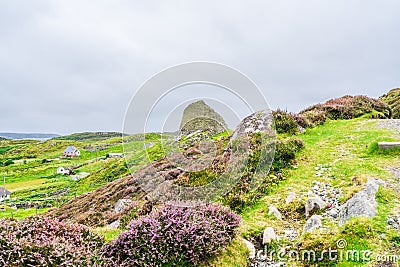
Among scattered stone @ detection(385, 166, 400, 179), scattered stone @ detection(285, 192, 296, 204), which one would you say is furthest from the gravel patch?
scattered stone @ detection(285, 192, 296, 204)

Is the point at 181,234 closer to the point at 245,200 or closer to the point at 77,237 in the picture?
the point at 77,237

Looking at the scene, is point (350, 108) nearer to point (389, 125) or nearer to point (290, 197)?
point (389, 125)

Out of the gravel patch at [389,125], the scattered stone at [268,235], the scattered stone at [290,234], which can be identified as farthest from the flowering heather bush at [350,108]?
the scattered stone at [268,235]

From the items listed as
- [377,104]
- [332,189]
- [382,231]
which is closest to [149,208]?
[332,189]

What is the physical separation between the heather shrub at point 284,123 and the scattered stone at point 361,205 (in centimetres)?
806

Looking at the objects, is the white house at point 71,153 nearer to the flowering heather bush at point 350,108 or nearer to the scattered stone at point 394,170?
the flowering heather bush at point 350,108

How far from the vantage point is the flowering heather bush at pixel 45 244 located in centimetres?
512

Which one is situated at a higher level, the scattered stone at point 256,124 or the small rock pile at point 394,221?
the scattered stone at point 256,124

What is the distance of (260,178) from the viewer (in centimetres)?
1077

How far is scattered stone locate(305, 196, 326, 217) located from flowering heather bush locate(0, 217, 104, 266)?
17.0ft

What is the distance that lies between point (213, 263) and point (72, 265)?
8.84 ft

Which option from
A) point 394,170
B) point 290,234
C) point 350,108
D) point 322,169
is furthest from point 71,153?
point 394,170

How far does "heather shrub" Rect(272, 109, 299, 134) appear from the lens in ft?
50.1

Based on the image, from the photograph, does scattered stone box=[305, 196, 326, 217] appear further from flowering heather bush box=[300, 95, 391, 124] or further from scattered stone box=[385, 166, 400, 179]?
flowering heather bush box=[300, 95, 391, 124]
